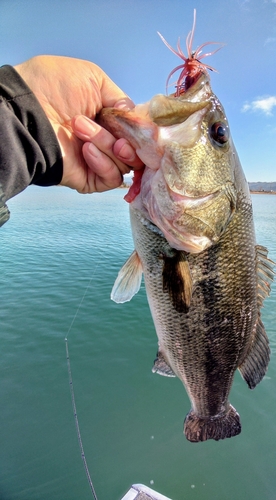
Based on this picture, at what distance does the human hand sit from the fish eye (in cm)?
49

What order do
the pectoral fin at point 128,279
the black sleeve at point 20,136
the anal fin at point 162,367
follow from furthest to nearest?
1. the anal fin at point 162,367
2. the pectoral fin at point 128,279
3. the black sleeve at point 20,136

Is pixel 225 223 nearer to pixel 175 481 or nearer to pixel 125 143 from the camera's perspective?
pixel 125 143

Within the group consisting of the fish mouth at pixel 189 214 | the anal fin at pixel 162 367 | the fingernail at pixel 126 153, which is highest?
the fingernail at pixel 126 153

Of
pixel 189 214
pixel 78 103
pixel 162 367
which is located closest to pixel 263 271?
pixel 189 214

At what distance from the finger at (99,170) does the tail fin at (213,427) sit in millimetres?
2109

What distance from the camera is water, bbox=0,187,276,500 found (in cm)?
537

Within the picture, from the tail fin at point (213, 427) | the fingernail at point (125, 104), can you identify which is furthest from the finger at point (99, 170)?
the tail fin at point (213, 427)

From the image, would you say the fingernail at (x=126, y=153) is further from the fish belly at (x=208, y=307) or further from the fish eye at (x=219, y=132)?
the fish eye at (x=219, y=132)

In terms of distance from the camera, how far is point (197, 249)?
1954 millimetres

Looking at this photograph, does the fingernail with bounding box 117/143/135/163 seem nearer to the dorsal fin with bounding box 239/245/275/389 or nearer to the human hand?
the human hand

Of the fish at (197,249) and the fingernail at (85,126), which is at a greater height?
the fingernail at (85,126)

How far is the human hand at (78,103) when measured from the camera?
1979mm

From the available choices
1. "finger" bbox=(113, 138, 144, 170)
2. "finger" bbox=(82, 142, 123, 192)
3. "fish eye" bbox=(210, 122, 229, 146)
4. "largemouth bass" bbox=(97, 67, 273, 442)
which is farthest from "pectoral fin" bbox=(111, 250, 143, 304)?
"fish eye" bbox=(210, 122, 229, 146)

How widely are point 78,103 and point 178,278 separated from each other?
1.35m
